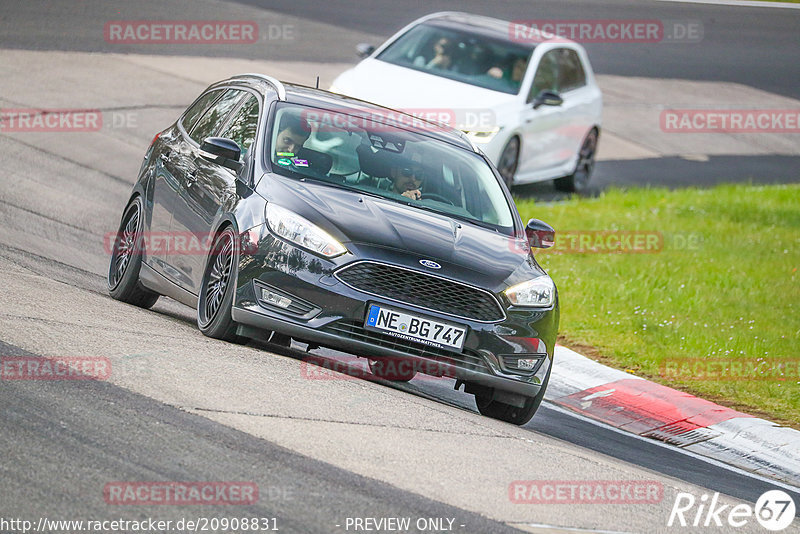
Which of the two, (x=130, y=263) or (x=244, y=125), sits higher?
(x=244, y=125)

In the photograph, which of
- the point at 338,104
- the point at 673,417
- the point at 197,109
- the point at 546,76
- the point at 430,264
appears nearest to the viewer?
the point at 430,264

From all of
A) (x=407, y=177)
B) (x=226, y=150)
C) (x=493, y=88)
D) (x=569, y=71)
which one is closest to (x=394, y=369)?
(x=407, y=177)

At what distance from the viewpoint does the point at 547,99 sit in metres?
16.6

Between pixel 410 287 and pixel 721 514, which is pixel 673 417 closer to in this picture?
pixel 410 287

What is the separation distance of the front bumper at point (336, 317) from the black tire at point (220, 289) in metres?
0.12

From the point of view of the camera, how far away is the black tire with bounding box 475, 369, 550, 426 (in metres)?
8.47

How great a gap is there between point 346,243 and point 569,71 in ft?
35.7

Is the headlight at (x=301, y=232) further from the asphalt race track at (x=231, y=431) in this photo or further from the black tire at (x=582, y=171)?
the black tire at (x=582, y=171)

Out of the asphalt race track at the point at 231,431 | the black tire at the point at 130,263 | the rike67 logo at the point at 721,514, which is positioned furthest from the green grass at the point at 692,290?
the black tire at the point at 130,263

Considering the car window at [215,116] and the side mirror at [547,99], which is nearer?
the car window at [215,116]

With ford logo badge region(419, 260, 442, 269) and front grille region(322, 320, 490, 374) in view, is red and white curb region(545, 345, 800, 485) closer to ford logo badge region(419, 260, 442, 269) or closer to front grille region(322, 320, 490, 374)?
front grille region(322, 320, 490, 374)

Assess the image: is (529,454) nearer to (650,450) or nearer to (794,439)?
(650,450)

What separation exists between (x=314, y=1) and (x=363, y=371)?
20.5 m

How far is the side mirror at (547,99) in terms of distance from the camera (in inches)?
651
